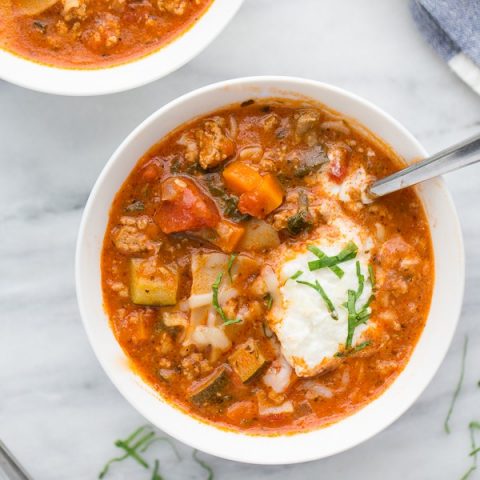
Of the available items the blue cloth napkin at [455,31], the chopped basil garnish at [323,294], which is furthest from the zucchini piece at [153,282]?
the blue cloth napkin at [455,31]

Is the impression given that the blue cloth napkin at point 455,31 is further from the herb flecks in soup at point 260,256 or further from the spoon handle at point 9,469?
the spoon handle at point 9,469

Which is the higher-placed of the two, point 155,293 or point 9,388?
point 155,293

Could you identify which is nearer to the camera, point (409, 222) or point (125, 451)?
point (409, 222)

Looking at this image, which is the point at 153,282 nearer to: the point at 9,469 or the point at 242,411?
the point at 242,411

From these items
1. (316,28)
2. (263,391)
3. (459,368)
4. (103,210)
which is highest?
(316,28)

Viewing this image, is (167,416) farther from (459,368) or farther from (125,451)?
(459,368)

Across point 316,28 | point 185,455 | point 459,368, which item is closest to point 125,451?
point 185,455
